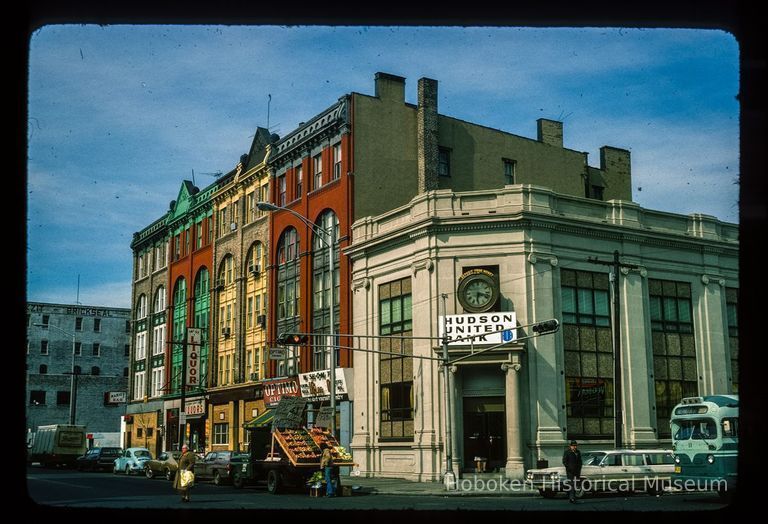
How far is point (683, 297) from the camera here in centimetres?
4531

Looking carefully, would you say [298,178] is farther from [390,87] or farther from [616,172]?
[616,172]

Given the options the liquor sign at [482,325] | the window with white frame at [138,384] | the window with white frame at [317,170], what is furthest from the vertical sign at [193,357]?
the liquor sign at [482,325]

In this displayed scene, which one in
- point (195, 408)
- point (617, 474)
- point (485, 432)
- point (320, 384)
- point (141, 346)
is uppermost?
point (141, 346)

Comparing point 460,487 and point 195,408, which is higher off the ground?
point 195,408

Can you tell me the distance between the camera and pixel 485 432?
3944 centimetres

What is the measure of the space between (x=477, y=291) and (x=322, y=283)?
13.8 meters

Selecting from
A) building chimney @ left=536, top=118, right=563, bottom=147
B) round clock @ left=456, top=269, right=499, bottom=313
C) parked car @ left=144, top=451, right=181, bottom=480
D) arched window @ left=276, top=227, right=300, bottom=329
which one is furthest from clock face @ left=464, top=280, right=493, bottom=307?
building chimney @ left=536, top=118, right=563, bottom=147

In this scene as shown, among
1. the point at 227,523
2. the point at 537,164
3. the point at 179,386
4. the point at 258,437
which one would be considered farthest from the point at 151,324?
the point at 227,523

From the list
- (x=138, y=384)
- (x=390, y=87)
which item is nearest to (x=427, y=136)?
(x=390, y=87)

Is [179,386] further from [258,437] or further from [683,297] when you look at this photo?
[683,297]

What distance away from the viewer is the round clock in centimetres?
3991

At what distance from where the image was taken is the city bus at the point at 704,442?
25750 millimetres

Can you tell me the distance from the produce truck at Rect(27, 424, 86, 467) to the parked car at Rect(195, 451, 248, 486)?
80.5 feet

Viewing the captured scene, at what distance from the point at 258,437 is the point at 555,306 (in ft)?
50.1
